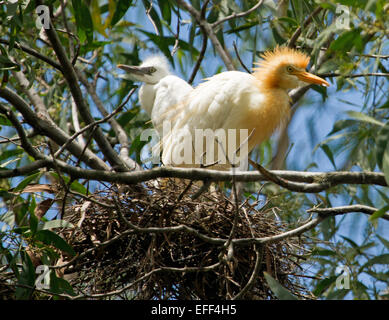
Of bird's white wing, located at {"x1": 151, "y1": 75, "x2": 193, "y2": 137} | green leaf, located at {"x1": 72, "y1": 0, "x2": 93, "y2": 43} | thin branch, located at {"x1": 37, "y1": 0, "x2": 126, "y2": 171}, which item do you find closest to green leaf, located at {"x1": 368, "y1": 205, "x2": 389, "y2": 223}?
thin branch, located at {"x1": 37, "y1": 0, "x2": 126, "y2": 171}

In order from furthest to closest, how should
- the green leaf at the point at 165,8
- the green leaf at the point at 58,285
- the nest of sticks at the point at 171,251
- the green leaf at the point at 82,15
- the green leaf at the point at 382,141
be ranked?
the green leaf at the point at 165,8, the green leaf at the point at 82,15, the nest of sticks at the point at 171,251, the green leaf at the point at 58,285, the green leaf at the point at 382,141

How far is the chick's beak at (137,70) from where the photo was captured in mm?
3953

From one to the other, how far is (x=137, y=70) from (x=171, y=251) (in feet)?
6.89

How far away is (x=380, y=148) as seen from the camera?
1.59 meters

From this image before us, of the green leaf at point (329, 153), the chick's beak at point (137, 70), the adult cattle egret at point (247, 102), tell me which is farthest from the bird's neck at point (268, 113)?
the chick's beak at point (137, 70)

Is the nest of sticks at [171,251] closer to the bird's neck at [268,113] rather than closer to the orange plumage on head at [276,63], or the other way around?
the bird's neck at [268,113]

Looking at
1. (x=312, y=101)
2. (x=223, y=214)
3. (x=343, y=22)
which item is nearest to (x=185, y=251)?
(x=223, y=214)

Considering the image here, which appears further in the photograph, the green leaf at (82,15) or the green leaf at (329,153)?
the green leaf at (329,153)

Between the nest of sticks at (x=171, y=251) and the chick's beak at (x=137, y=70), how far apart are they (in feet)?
5.68

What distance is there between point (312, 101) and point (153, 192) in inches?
87.7

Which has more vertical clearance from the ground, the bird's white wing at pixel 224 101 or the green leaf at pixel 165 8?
the green leaf at pixel 165 8

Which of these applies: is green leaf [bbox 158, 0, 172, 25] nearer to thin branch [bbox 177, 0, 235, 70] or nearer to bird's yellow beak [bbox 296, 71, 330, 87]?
thin branch [bbox 177, 0, 235, 70]

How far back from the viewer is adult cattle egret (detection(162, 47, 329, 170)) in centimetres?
312

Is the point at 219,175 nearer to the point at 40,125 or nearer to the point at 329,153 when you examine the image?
the point at 40,125
